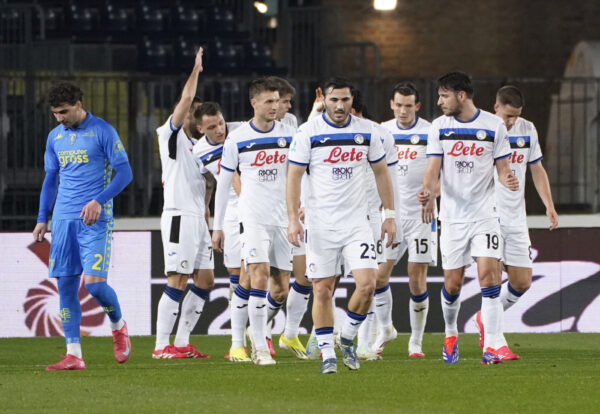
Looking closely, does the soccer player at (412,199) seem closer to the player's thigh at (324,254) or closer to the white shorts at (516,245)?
the white shorts at (516,245)

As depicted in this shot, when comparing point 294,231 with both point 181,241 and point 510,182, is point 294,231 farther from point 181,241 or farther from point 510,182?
point 181,241

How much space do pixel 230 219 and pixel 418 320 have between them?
181 cm

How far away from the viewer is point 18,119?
621 inches

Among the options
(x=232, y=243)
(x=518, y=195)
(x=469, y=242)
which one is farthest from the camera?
(x=232, y=243)

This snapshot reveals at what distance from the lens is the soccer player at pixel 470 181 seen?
965cm

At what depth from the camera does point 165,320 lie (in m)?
11.1

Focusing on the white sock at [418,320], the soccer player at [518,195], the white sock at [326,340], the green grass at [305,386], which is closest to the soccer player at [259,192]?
the green grass at [305,386]

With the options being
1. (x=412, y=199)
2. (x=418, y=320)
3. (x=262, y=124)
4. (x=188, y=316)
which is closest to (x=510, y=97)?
(x=412, y=199)

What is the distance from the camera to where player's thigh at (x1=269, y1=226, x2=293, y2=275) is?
996 centimetres

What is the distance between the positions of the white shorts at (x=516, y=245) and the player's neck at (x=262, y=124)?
2.32m

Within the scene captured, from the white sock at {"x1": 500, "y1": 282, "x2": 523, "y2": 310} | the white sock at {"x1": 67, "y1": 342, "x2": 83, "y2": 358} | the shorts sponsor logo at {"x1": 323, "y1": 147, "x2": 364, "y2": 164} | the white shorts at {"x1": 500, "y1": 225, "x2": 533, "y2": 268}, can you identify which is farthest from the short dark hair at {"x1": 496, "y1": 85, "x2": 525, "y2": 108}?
the white sock at {"x1": 67, "y1": 342, "x2": 83, "y2": 358}

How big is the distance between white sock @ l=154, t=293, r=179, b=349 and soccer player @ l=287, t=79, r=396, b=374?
7.95ft

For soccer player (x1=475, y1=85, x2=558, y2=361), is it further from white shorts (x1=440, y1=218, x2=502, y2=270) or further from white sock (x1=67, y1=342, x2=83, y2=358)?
white sock (x1=67, y1=342, x2=83, y2=358)

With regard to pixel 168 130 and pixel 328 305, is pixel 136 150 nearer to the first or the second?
pixel 168 130
